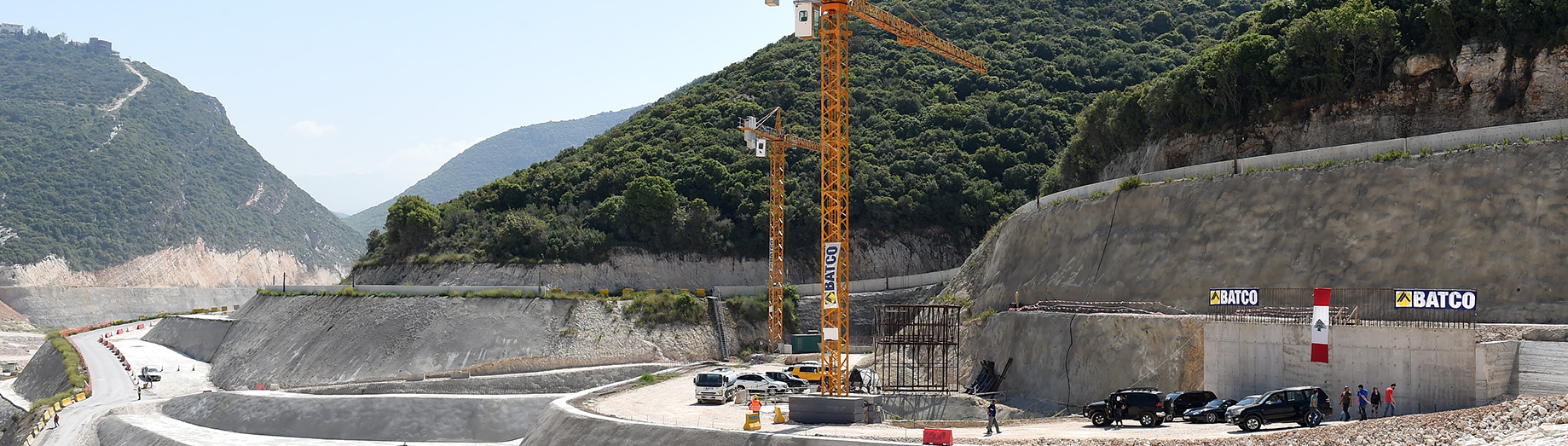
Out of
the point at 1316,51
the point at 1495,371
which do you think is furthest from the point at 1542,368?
the point at 1316,51

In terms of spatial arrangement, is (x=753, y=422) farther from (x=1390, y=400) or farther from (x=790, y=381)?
Answer: (x=1390, y=400)

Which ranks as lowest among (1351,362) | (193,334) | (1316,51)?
(193,334)

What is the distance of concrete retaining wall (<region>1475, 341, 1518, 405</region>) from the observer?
3048cm

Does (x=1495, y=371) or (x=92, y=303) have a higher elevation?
(x=1495, y=371)

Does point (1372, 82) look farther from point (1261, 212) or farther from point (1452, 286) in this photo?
point (1452, 286)

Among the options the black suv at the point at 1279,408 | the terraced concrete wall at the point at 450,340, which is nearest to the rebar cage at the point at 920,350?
the black suv at the point at 1279,408

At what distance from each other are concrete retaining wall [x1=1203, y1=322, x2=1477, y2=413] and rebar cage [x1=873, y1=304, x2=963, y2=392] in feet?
46.3

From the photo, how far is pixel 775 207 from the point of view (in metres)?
84.5

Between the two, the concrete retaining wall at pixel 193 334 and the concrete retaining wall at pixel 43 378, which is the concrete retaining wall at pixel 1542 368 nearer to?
the concrete retaining wall at pixel 43 378

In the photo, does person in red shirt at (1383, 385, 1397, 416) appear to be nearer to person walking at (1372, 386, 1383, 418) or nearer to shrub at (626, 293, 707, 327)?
person walking at (1372, 386, 1383, 418)

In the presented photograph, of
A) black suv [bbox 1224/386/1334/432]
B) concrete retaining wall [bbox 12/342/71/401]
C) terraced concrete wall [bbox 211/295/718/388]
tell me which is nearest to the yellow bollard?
black suv [bbox 1224/386/1334/432]

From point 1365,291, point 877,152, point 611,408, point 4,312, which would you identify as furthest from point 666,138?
point 4,312

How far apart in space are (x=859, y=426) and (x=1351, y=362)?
1568 cm

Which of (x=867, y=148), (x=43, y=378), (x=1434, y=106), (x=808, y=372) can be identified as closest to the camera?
(x=1434, y=106)
